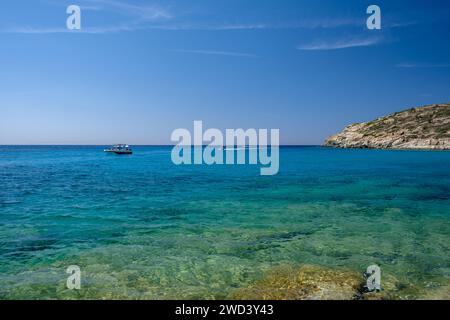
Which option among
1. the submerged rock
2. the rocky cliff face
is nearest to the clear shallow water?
the submerged rock

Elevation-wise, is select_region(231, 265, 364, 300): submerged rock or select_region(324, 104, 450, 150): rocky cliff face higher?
select_region(324, 104, 450, 150): rocky cliff face

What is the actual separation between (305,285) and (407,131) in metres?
142

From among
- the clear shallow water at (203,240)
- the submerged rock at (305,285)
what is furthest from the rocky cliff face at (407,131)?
the submerged rock at (305,285)

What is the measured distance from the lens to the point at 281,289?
912 cm

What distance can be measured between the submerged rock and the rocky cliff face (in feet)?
388

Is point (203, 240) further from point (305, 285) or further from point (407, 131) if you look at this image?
point (407, 131)

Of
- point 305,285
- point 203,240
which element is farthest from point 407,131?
point 305,285

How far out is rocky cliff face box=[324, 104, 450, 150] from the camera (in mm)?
112375

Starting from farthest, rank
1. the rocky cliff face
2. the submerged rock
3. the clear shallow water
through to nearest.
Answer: the rocky cliff face → the clear shallow water → the submerged rock

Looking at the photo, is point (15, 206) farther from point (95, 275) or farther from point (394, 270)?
point (394, 270)

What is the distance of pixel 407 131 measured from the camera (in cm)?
12800

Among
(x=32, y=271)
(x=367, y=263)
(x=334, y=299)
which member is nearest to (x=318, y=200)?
(x=367, y=263)

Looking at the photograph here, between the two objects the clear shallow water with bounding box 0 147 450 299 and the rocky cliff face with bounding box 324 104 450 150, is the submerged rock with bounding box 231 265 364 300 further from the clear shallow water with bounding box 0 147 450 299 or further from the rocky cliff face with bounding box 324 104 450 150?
the rocky cliff face with bounding box 324 104 450 150

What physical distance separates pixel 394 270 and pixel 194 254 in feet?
24.6
